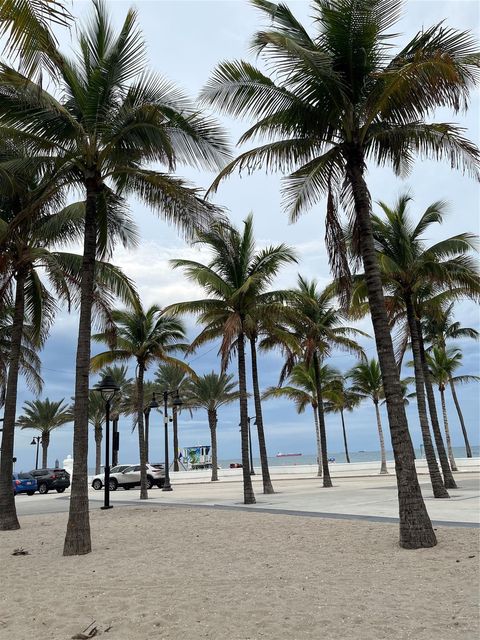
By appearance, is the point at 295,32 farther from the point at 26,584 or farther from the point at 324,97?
the point at 26,584

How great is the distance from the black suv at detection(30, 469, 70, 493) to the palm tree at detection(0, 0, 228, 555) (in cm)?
2760

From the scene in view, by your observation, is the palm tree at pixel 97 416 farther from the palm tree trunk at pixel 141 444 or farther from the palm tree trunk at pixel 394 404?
the palm tree trunk at pixel 394 404

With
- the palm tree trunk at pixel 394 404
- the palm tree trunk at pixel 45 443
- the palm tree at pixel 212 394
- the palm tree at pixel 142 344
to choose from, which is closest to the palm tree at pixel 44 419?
the palm tree trunk at pixel 45 443

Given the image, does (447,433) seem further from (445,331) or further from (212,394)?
(212,394)

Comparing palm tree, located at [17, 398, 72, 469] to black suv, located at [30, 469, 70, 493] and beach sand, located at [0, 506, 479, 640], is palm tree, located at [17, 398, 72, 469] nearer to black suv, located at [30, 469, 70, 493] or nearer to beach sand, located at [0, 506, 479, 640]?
black suv, located at [30, 469, 70, 493]

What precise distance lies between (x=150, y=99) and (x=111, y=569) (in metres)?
8.32

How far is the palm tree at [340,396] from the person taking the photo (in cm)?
3922

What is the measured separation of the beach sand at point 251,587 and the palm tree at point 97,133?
1923 millimetres

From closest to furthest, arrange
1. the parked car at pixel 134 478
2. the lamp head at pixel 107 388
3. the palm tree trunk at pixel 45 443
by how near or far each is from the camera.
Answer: the lamp head at pixel 107 388 → the parked car at pixel 134 478 → the palm tree trunk at pixel 45 443

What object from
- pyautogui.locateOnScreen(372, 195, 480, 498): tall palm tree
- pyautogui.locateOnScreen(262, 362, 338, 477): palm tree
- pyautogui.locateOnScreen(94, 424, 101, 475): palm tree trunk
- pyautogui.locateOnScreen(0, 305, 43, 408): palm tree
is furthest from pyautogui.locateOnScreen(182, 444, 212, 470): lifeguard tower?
pyautogui.locateOnScreen(372, 195, 480, 498): tall palm tree

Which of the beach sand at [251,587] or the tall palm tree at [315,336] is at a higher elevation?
the tall palm tree at [315,336]

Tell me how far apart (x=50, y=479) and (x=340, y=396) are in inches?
868

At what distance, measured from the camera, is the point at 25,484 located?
111 feet

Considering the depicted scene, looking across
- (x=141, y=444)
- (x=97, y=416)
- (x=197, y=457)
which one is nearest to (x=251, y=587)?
(x=141, y=444)
